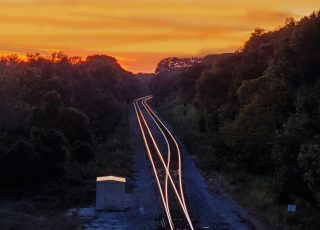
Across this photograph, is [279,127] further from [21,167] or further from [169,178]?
[21,167]

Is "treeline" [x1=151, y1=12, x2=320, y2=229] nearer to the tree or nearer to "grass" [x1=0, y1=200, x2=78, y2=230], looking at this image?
"grass" [x1=0, y1=200, x2=78, y2=230]

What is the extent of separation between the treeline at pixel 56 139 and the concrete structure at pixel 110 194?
203 cm

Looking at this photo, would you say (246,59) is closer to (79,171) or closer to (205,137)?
(205,137)

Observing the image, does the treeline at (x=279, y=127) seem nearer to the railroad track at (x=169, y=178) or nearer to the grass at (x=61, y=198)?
the railroad track at (x=169, y=178)

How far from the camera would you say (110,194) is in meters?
23.0

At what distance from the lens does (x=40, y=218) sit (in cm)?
2048

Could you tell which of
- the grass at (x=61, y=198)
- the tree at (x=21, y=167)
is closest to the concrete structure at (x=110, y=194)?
the grass at (x=61, y=198)

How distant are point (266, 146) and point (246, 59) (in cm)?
1495

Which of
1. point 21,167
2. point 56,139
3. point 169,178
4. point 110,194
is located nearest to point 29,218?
point 110,194

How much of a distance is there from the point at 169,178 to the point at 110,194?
7641mm

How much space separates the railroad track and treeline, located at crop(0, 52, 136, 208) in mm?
1861

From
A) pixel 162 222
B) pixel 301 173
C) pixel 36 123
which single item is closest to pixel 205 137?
pixel 36 123

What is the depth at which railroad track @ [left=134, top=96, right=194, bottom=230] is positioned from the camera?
20.3 metres

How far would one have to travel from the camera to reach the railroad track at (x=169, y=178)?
2032 cm
